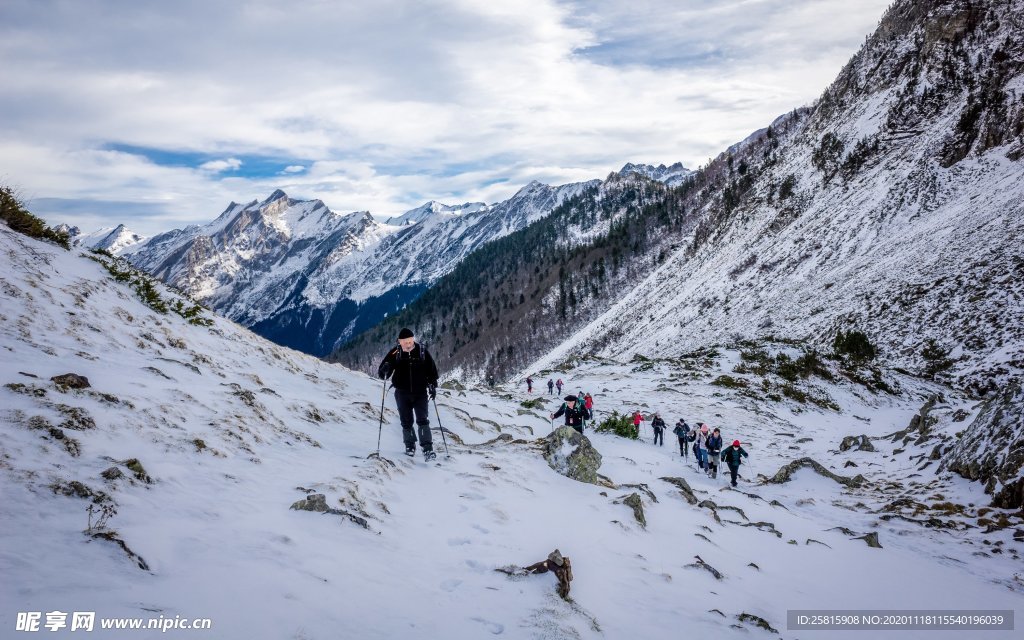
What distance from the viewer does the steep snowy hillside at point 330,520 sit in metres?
4.16

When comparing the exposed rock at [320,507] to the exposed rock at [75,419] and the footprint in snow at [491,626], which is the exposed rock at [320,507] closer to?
the footprint in snow at [491,626]

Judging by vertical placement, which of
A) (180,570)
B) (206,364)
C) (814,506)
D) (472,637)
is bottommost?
(814,506)

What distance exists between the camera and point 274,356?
1573 centimetres

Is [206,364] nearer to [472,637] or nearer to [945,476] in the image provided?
[472,637]

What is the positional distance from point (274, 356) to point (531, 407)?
1302cm

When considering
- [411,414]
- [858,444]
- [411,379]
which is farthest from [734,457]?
[411,379]

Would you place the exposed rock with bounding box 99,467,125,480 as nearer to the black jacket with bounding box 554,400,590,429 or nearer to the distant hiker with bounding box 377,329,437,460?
the distant hiker with bounding box 377,329,437,460

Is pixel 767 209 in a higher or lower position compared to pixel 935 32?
lower

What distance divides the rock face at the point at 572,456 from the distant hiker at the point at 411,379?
120 inches

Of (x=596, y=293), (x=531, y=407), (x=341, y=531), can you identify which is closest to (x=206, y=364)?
(x=341, y=531)

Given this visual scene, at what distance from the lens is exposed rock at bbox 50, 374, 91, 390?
22.7 feet

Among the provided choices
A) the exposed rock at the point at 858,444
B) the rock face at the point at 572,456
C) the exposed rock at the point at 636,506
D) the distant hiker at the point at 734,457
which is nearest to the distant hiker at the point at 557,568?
the exposed rock at the point at 636,506

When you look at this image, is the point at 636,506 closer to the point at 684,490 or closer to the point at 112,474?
the point at 684,490

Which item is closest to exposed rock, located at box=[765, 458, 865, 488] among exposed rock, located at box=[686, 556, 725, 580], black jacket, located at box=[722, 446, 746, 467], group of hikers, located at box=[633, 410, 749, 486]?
group of hikers, located at box=[633, 410, 749, 486]
